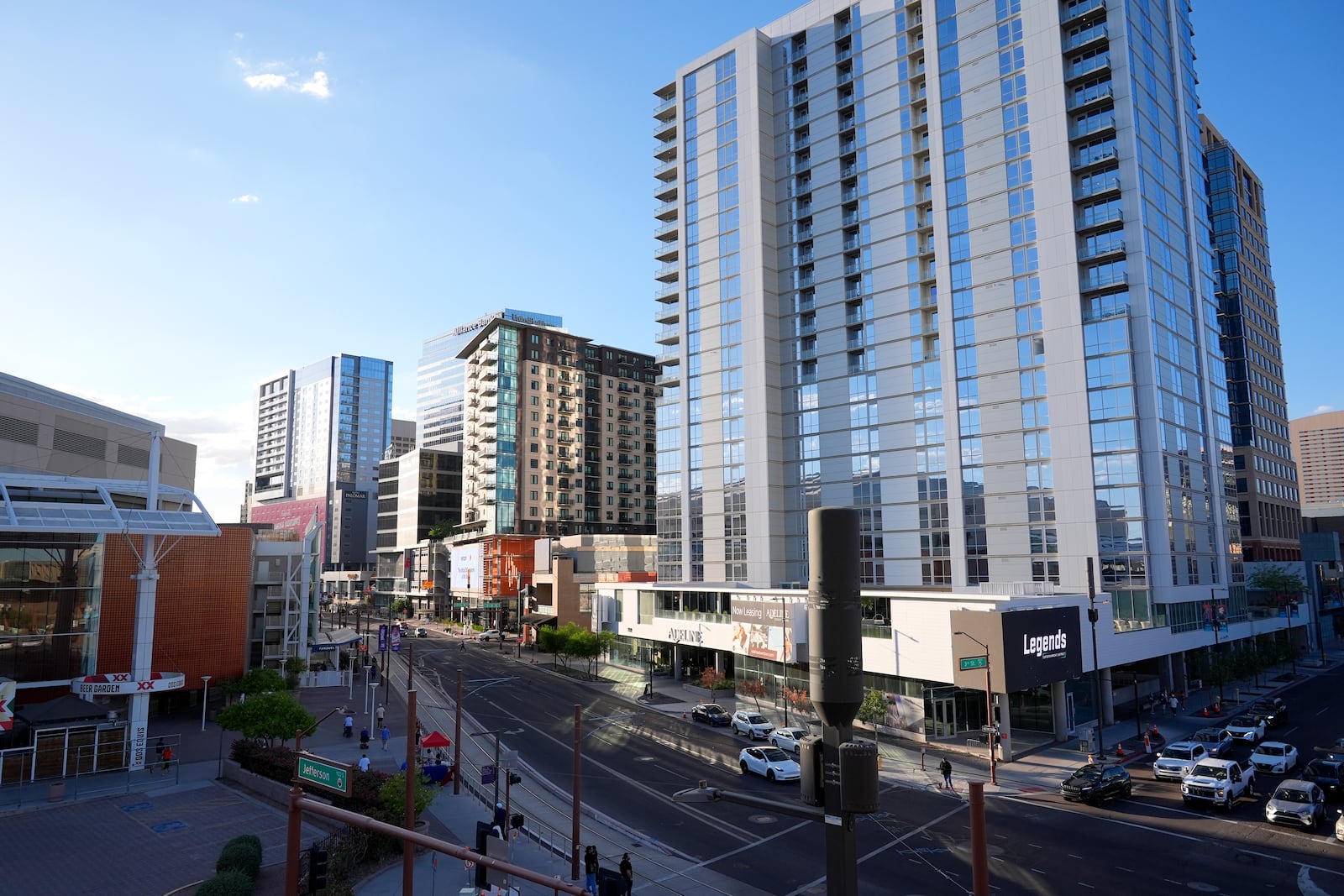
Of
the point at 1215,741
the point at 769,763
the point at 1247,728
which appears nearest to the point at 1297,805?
the point at 1215,741

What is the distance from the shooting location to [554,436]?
136875mm

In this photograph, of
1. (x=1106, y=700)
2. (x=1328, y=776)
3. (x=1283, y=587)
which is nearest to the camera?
(x=1328, y=776)

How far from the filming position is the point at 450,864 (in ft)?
89.6

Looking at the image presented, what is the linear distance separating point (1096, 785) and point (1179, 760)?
23.9 ft

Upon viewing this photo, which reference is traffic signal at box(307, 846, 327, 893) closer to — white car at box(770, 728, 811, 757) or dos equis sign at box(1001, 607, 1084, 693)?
white car at box(770, 728, 811, 757)

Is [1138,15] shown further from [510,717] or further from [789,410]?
[510,717]

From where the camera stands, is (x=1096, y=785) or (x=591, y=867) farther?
(x=1096, y=785)

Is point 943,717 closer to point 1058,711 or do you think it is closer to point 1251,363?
point 1058,711

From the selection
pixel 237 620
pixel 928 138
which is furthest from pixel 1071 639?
pixel 237 620

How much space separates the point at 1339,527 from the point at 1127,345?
108121 millimetres

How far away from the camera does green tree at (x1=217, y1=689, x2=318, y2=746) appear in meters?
36.2

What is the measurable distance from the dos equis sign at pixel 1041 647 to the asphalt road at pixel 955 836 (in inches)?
252

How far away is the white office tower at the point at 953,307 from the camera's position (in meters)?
62.6

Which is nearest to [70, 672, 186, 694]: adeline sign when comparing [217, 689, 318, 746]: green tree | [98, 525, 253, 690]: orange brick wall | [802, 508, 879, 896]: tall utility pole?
[217, 689, 318, 746]: green tree
